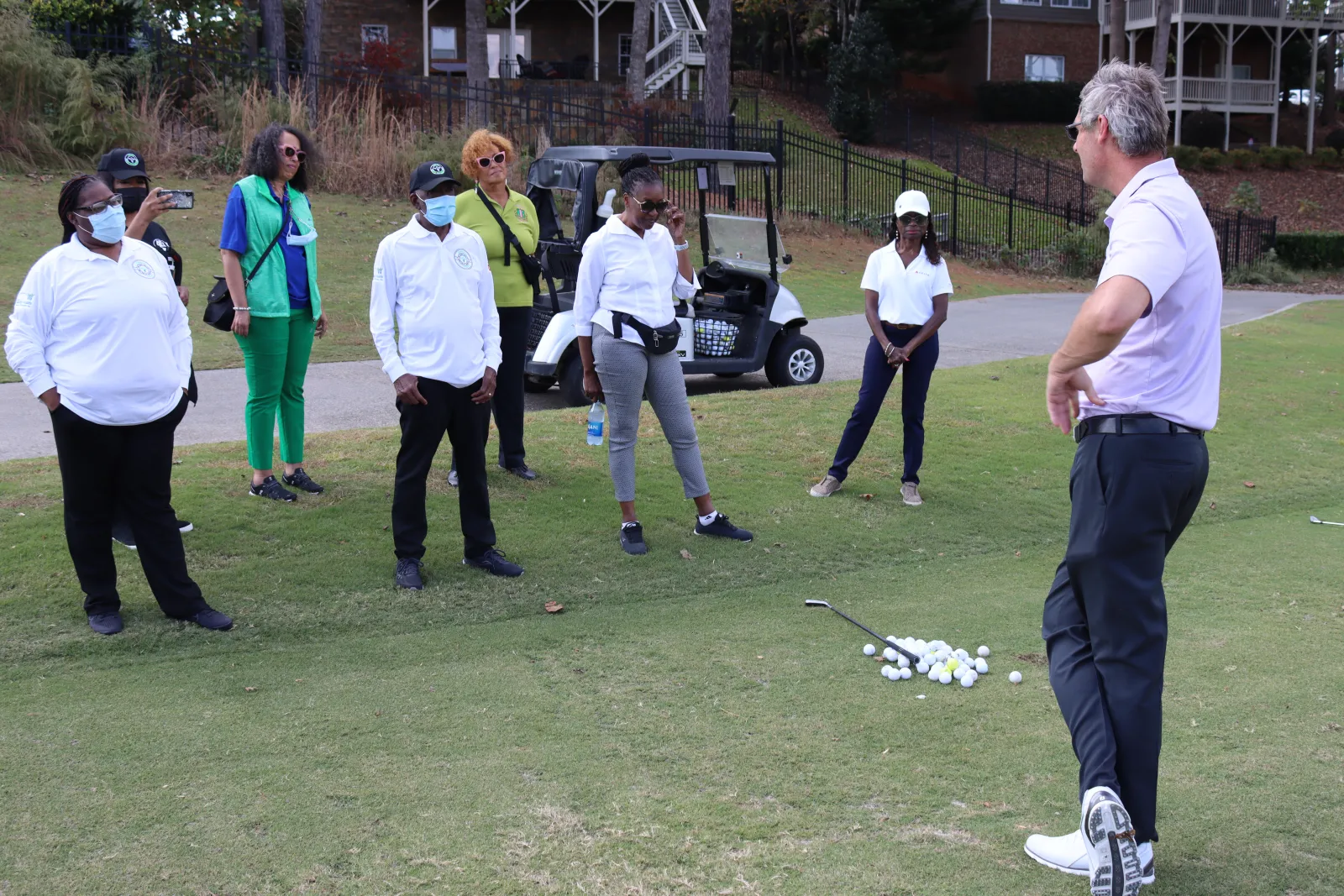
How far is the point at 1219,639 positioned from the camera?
5426 millimetres

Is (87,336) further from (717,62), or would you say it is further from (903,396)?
(717,62)

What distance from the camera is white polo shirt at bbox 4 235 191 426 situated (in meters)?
5.09

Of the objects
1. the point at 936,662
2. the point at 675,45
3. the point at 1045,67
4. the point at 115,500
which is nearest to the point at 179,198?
the point at 115,500

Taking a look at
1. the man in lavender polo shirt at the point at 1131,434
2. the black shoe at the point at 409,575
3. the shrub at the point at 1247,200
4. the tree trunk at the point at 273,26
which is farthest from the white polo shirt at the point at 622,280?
the shrub at the point at 1247,200

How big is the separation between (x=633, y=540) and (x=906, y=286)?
2.40 m

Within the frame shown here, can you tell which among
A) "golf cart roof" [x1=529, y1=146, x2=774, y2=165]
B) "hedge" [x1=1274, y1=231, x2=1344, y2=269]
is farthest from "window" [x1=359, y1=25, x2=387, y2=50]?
"golf cart roof" [x1=529, y1=146, x2=774, y2=165]

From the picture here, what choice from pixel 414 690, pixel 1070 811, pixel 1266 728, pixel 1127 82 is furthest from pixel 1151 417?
pixel 414 690

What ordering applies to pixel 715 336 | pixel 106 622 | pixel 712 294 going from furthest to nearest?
1. pixel 712 294
2. pixel 715 336
3. pixel 106 622

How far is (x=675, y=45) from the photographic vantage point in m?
39.2

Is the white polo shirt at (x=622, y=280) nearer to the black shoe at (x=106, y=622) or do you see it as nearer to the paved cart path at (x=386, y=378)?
the black shoe at (x=106, y=622)

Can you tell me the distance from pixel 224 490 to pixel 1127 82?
5.64 m

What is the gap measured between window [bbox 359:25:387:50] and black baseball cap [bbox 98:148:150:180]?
33.0 meters

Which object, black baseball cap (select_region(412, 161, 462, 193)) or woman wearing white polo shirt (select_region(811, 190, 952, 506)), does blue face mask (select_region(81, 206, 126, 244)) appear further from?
woman wearing white polo shirt (select_region(811, 190, 952, 506))

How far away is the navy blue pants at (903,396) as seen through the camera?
775 centimetres
